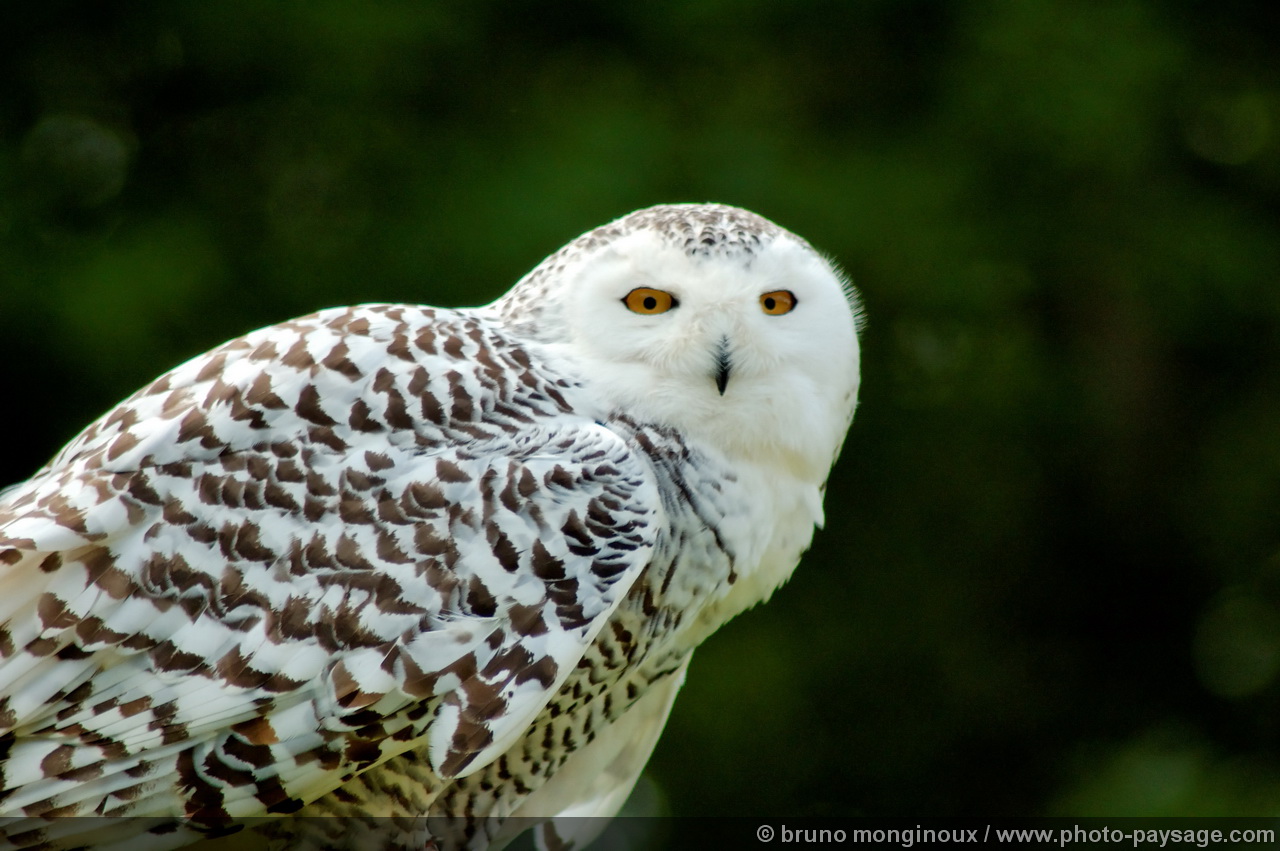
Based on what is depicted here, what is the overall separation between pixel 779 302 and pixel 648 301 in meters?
0.22

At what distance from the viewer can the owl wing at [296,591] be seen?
1.90 meters

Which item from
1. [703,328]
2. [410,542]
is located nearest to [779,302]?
[703,328]

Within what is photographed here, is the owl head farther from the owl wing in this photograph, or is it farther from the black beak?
the owl wing

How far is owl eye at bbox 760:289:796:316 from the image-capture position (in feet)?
7.22

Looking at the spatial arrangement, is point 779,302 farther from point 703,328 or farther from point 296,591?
point 296,591

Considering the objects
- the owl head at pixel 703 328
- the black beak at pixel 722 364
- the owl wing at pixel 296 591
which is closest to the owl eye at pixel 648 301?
the owl head at pixel 703 328

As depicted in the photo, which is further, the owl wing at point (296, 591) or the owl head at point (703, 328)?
the owl head at point (703, 328)

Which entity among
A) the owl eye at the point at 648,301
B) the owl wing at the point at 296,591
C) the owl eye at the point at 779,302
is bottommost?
the owl wing at the point at 296,591

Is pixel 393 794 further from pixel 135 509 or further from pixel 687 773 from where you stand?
pixel 687 773

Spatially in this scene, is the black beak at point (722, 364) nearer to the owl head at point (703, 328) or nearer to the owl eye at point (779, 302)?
the owl head at point (703, 328)

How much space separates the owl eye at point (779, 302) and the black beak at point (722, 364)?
4.6 inches

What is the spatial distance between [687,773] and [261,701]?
11.3 feet

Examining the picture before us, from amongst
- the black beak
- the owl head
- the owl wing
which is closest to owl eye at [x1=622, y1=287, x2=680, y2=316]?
the owl head

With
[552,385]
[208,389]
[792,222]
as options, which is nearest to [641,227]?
[552,385]
